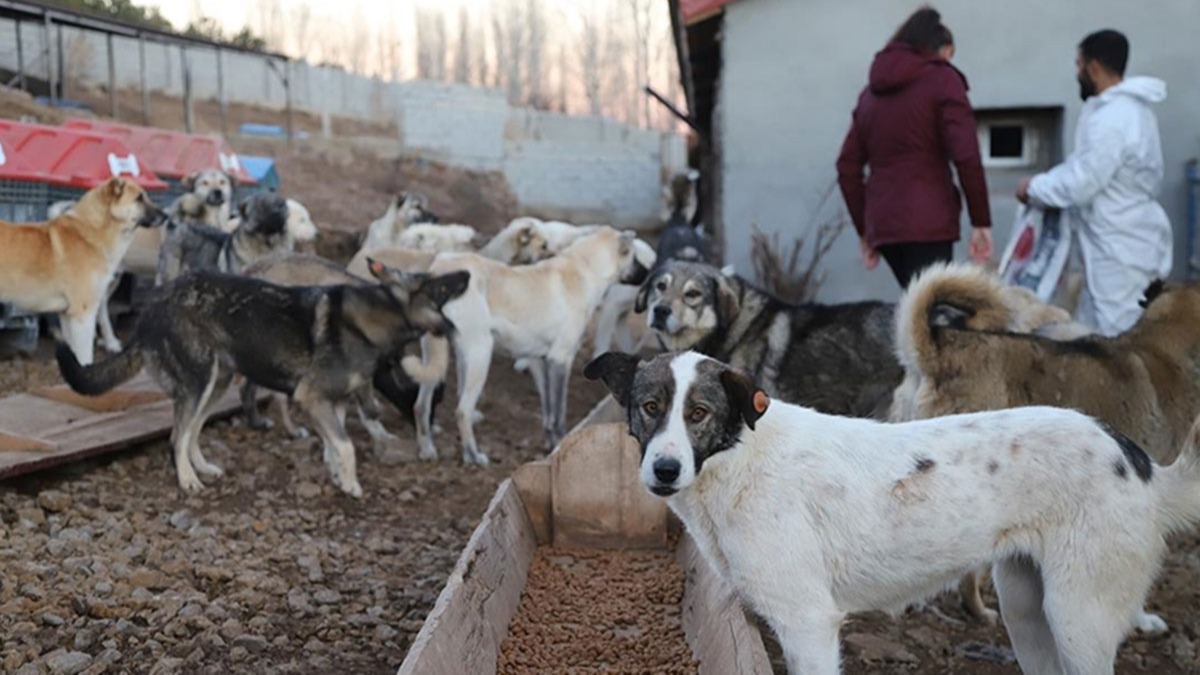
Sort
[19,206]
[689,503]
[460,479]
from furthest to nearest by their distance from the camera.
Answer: [19,206], [460,479], [689,503]

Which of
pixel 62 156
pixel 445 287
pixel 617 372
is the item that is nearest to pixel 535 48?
pixel 62 156

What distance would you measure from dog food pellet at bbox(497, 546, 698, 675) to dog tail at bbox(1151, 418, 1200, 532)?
5.13 ft

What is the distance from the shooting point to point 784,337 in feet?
19.7

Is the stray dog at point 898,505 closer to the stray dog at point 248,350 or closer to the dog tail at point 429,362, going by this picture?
the stray dog at point 248,350

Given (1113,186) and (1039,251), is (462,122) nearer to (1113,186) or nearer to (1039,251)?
(1039,251)

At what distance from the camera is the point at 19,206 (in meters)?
9.35

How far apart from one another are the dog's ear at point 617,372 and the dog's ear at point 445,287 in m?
3.62

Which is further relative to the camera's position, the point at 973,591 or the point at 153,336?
the point at 153,336

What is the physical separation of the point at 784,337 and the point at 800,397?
12.9 inches

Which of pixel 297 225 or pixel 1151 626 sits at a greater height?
pixel 297 225

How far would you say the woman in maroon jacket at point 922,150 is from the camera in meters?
6.03

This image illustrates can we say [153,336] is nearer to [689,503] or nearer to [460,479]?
[460,479]

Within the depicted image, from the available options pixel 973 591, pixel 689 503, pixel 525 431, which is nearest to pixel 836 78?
pixel 525 431

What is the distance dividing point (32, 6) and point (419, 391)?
578 inches
